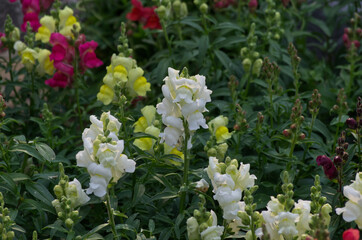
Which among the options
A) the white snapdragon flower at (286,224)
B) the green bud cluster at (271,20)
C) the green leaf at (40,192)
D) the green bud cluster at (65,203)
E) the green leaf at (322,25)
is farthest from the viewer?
the green leaf at (322,25)

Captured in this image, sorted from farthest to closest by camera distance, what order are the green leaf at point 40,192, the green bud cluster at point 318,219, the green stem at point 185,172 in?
the green leaf at point 40,192 → the green stem at point 185,172 → the green bud cluster at point 318,219

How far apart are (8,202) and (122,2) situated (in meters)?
3.21

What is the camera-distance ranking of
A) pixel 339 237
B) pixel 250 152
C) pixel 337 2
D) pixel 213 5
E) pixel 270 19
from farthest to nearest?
pixel 337 2
pixel 213 5
pixel 270 19
pixel 250 152
pixel 339 237

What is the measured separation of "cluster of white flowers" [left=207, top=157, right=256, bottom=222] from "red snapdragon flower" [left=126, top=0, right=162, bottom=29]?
218cm

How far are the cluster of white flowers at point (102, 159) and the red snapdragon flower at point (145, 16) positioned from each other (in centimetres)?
210

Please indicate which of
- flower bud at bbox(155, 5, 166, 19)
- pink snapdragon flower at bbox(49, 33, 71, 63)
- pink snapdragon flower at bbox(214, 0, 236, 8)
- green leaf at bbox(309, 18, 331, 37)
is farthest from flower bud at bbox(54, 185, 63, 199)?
green leaf at bbox(309, 18, 331, 37)

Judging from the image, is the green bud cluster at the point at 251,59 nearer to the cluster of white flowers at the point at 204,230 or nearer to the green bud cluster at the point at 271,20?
the green bud cluster at the point at 271,20

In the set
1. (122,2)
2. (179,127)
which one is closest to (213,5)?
(122,2)

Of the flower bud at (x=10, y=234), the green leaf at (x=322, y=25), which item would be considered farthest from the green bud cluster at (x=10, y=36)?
the green leaf at (x=322, y=25)

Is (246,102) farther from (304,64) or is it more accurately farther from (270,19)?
(304,64)

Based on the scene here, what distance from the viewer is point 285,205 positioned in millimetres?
1908

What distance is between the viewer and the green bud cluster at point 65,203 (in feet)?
6.42

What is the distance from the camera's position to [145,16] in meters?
4.22

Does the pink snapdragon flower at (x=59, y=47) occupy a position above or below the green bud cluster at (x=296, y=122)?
above
